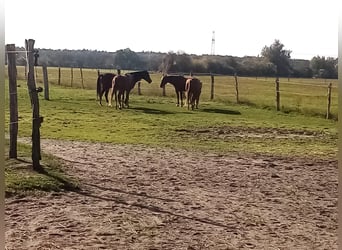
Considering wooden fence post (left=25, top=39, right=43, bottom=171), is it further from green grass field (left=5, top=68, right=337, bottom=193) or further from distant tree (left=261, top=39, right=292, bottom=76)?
distant tree (left=261, top=39, right=292, bottom=76)

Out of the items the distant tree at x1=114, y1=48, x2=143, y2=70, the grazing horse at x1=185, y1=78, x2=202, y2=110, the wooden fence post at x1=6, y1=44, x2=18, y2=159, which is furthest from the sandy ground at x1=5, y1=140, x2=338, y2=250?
the distant tree at x1=114, y1=48, x2=143, y2=70

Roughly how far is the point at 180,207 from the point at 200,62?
28.9 m

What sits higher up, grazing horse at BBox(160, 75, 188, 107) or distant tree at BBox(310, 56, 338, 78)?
distant tree at BBox(310, 56, 338, 78)

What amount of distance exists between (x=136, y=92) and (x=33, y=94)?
607 inches

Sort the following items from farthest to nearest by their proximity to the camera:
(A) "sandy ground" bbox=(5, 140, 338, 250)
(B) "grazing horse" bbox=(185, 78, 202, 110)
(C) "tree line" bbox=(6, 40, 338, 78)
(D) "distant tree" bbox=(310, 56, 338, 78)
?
1. (C) "tree line" bbox=(6, 40, 338, 78)
2. (B) "grazing horse" bbox=(185, 78, 202, 110)
3. (A) "sandy ground" bbox=(5, 140, 338, 250)
4. (D) "distant tree" bbox=(310, 56, 338, 78)

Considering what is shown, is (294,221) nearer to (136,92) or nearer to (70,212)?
(70,212)

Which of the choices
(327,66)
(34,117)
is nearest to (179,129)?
(327,66)

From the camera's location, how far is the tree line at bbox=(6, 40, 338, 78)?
98.1 ft

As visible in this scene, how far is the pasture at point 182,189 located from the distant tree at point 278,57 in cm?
1898

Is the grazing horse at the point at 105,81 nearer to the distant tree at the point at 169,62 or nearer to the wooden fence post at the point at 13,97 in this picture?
the wooden fence post at the point at 13,97

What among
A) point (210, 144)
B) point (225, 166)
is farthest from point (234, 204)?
point (210, 144)

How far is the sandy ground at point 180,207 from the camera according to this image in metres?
3.75

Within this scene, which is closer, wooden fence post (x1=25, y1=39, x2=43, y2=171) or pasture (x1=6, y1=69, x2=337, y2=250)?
pasture (x1=6, y1=69, x2=337, y2=250)

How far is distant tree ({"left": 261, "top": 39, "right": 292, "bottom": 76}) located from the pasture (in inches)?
747
